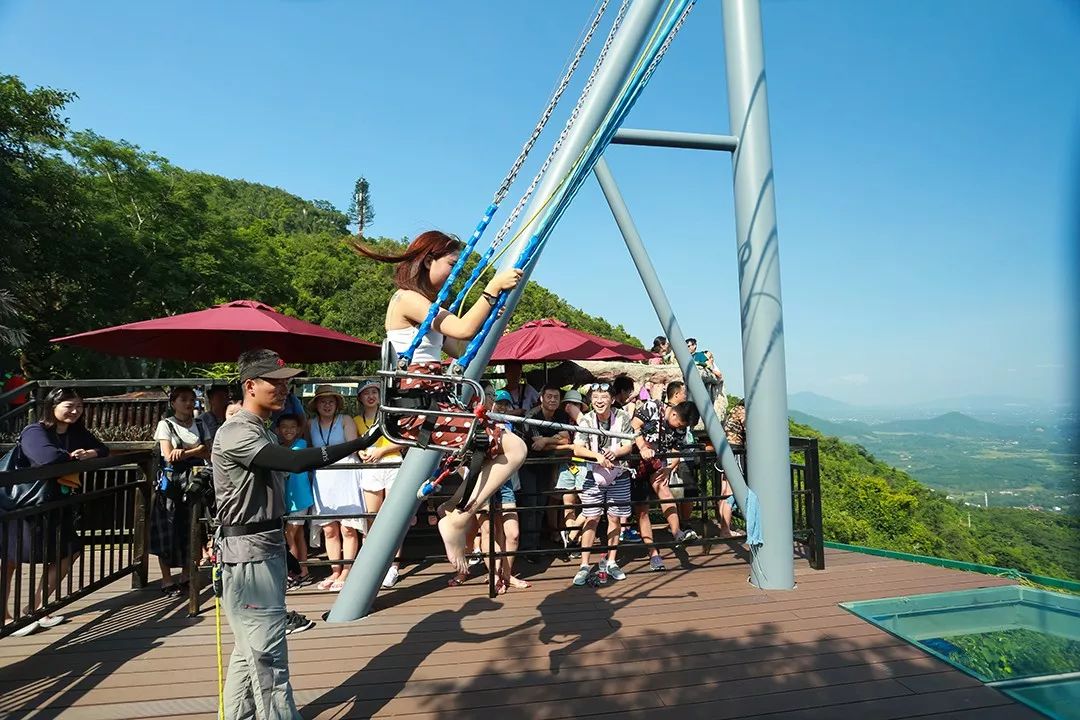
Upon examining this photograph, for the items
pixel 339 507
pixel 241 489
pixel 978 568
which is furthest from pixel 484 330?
pixel 978 568

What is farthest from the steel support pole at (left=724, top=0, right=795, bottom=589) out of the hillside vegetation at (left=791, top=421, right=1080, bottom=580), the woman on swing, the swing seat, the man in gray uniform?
the hillside vegetation at (left=791, top=421, right=1080, bottom=580)

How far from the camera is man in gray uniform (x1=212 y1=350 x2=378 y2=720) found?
9.55ft

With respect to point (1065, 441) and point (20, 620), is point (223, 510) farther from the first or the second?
point (1065, 441)

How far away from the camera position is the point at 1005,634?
4.34 meters

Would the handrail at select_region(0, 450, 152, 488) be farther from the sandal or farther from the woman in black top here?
the sandal

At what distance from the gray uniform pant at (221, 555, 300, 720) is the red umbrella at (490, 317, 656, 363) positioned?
210 inches

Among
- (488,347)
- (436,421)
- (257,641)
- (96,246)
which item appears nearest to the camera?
(257,641)

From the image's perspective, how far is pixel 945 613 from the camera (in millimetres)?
4629

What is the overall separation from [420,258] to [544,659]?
8.23 ft

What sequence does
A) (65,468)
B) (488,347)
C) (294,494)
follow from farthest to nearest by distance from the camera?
(294,494) < (488,347) < (65,468)

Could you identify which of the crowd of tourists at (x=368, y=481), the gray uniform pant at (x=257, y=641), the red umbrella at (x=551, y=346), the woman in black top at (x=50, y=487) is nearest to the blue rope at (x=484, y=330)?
the gray uniform pant at (x=257, y=641)

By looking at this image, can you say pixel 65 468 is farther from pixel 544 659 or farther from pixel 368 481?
pixel 544 659

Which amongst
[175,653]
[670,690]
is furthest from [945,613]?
[175,653]

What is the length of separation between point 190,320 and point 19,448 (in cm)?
164
